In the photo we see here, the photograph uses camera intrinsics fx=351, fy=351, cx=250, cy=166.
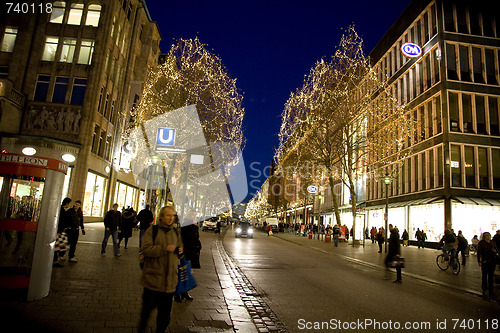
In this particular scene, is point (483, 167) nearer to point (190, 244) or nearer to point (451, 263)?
point (451, 263)

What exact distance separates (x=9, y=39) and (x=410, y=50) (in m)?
34.2

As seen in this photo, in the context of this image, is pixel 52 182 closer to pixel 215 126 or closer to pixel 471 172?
pixel 215 126

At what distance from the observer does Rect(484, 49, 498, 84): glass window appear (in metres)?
31.6

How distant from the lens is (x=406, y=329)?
5.76m

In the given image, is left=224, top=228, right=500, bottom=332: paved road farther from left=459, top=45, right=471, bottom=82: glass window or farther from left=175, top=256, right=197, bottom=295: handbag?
left=459, top=45, right=471, bottom=82: glass window

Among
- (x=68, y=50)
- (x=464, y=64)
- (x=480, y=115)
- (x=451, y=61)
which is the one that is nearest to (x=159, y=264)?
(x=68, y=50)

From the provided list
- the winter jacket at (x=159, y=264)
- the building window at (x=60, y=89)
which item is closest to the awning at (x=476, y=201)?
the winter jacket at (x=159, y=264)

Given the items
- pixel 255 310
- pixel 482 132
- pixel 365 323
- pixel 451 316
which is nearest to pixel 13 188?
pixel 255 310

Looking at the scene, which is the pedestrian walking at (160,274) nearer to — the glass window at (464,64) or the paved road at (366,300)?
the paved road at (366,300)

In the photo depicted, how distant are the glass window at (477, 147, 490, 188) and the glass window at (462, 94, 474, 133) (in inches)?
77.5

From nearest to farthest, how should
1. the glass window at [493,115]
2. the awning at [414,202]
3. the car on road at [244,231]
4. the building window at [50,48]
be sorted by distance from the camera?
the building window at [50,48] → the awning at [414,202] → the glass window at [493,115] → the car on road at [244,231]

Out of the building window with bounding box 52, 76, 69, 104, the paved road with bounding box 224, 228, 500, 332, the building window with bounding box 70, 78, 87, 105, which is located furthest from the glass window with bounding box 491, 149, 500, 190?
the building window with bounding box 52, 76, 69, 104

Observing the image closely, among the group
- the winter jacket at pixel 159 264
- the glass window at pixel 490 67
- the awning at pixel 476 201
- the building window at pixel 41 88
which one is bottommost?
the winter jacket at pixel 159 264

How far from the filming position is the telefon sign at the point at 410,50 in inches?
1179
